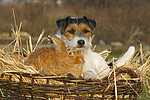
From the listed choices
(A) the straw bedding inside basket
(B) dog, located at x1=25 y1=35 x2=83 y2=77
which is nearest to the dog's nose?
(B) dog, located at x1=25 y1=35 x2=83 y2=77

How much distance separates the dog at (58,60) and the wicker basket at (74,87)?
11.3 inches

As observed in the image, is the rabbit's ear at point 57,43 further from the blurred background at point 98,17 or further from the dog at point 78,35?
the blurred background at point 98,17

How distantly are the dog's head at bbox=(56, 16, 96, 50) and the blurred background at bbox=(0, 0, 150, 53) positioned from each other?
31.5ft

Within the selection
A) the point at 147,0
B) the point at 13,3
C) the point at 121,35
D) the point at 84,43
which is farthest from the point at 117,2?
the point at 84,43

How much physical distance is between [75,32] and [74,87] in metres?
0.97

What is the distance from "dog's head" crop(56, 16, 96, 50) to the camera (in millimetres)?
2584

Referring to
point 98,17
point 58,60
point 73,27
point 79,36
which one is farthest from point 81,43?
point 98,17

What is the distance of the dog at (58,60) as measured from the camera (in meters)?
2.31

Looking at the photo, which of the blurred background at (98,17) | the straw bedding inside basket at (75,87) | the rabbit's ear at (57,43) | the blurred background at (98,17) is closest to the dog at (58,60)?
the rabbit's ear at (57,43)

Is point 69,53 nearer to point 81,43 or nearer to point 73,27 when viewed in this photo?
point 81,43

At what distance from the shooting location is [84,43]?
2.60 metres

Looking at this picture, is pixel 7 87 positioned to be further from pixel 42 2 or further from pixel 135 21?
pixel 42 2

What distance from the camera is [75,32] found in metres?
2.70

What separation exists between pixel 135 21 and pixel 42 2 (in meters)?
7.10
